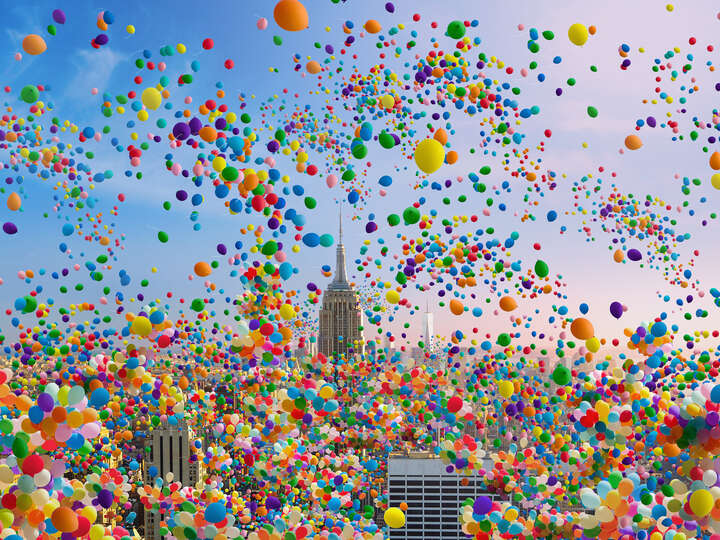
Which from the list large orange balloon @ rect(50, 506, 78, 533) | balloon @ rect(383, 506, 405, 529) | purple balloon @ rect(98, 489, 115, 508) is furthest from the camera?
balloon @ rect(383, 506, 405, 529)

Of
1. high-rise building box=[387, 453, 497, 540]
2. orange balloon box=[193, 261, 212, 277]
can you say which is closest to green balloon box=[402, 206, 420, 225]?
orange balloon box=[193, 261, 212, 277]

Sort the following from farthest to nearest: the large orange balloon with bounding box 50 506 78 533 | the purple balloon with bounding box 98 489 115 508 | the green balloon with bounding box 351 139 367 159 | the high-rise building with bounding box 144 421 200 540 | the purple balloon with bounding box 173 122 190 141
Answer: the high-rise building with bounding box 144 421 200 540 → the purple balloon with bounding box 173 122 190 141 → the green balloon with bounding box 351 139 367 159 → the purple balloon with bounding box 98 489 115 508 → the large orange balloon with bounding box 50 506 78 533

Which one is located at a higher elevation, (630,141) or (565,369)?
(630,141)

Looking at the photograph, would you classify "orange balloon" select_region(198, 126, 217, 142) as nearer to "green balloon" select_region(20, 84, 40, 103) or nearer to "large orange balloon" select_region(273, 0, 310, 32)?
"large orange balloon" select_region(273, 0, 310, 32)

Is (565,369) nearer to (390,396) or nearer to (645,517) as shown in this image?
(645,517)

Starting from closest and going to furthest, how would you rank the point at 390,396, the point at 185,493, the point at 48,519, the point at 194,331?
the point at 48,519
the point at 185,493
the point at 390,396
the point at 194,331

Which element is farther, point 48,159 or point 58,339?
point 58,339

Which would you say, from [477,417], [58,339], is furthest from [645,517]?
[58,339]
